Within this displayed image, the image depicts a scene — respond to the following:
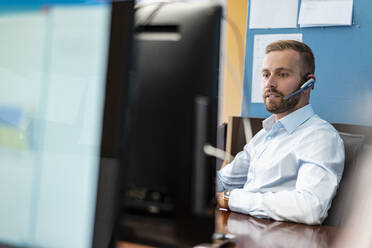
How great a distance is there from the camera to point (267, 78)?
1778 mm

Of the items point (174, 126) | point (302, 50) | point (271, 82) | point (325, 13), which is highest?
point (325, 13)

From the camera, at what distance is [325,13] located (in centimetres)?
203

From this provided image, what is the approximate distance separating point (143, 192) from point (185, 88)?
0.50 ft

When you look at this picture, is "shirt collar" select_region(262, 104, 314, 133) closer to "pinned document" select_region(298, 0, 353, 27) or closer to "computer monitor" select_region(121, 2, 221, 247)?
"pinned document" select_region(298, 0, 353, 27)

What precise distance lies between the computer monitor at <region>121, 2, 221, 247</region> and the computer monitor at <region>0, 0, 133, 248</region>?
6 cm

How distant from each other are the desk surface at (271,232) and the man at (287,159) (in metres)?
0.14

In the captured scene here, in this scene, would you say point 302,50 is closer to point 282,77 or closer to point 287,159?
point 282,77

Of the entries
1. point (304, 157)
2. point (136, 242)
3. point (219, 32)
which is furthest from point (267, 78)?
point (136, 242)

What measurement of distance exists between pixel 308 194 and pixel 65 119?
0.95 meters

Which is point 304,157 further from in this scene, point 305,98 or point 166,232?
point 166,232

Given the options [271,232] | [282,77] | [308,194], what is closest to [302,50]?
[282,77]

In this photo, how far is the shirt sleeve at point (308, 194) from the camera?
114cm

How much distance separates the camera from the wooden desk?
0.77 meters

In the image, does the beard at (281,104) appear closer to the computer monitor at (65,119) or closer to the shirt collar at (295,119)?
the shirt collar at (295,119)
